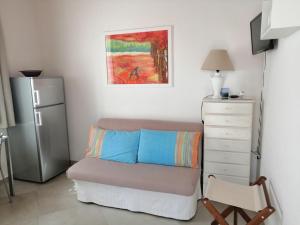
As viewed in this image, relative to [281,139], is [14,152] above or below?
below

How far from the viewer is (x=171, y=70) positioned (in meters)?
2.90

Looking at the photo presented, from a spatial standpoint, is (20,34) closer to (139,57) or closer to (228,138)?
(139,57)

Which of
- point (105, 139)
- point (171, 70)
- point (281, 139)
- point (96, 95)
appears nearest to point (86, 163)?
point (105, 139)

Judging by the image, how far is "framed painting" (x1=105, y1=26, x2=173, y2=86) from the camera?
9.46ft

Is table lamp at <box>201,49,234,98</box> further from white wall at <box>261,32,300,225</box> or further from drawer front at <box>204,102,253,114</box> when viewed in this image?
white wall at <box>261,32,300,225</box>

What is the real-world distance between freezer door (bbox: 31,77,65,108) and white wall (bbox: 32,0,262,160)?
0.21 meters

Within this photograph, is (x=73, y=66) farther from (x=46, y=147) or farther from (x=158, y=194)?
(x=158, y=194)

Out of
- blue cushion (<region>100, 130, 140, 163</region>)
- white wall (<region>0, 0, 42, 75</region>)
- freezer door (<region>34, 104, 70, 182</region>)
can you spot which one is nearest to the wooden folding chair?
blue cushion (<region>100, 130, 140, 163</region>)

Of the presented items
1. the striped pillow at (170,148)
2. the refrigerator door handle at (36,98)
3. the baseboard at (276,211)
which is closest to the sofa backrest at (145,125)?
the striped pillow at (170,148)

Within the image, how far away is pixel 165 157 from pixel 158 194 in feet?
1.37

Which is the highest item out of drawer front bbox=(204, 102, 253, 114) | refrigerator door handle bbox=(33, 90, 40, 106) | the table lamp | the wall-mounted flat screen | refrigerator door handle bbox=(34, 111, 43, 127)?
the wall-mounted flat screen

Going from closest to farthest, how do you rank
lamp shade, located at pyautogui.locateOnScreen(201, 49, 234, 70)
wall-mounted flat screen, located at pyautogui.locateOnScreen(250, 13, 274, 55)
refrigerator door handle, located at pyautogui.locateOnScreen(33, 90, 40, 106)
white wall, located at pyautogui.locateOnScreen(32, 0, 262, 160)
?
wall-mounted flat screen, located at pyautogui.locateOnScreen(250, 13, 274, 55) → lamp shade, located at pyautogui.locateOnScreen(201, 49, 234, 70) → white wall, located at pyautogui.locateOnScreen(32, 0, 262, 160) → refrigerator door handle, located at pyautogui.locateOnScreen(33, 90, 40, 106)

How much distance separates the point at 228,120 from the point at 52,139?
2279 millimetres

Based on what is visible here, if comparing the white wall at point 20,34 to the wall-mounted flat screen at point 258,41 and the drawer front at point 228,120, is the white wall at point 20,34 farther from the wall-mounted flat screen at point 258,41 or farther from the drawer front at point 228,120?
the wall-mounted flat screen at point 258,41
